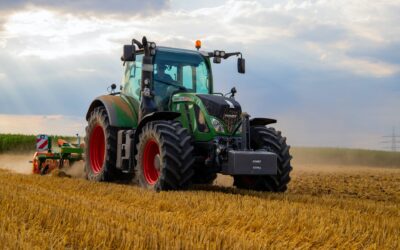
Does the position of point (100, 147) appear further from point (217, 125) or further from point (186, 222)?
point (186, 222)

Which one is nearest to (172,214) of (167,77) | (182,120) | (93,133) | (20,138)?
(182,120)

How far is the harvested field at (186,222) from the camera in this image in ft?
14.8

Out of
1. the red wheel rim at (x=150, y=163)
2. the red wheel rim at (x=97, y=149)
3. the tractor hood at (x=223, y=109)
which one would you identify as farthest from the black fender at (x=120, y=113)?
the tractor hood at (x=223, y=109)

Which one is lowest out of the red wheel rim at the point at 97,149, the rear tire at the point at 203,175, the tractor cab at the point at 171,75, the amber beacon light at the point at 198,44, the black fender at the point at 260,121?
the rear tire at the point at 203,175

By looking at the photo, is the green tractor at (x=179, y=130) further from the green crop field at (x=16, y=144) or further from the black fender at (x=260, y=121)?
the green crop field at (x=16, y=144)

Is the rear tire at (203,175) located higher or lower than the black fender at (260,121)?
lower

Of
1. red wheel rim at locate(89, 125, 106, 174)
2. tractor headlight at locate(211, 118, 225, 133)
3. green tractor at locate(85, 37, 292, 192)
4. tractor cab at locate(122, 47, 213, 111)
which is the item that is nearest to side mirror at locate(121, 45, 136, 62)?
green tractor at locate(85, 37, 292, 192)

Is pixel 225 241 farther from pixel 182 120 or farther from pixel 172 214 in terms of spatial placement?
pixel 182 120

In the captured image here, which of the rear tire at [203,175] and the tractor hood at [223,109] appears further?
the rear tire at [203,175]

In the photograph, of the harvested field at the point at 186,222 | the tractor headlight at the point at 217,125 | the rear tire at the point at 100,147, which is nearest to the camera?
the harvested field at the point at 186,222

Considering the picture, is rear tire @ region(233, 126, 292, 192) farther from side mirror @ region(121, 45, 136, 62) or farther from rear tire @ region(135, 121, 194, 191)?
side mirror @ region(121, 45, 136, 62)

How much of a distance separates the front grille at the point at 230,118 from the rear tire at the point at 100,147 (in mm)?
2345

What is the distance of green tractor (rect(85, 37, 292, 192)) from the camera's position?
8.71m

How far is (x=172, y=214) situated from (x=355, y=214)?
2291mm
